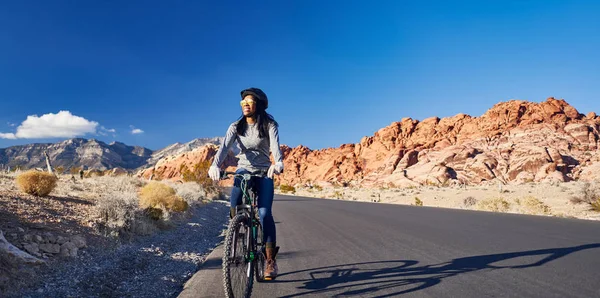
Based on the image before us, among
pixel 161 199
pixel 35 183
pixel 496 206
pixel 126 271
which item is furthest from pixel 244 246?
pixel 496 206

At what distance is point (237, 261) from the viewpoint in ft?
12.5

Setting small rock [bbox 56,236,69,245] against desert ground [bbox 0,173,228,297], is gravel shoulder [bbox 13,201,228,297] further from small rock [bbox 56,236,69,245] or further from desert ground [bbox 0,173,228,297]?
small rock [bbox 56,236,69,245]

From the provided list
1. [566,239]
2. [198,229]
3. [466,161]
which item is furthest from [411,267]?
[466,161]

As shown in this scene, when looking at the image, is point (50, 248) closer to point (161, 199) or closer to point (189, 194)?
point (161, 199)

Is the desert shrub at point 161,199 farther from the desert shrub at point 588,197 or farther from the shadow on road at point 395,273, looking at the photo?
the desert shrub at point 588,197

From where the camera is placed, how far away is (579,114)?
68.8 meters

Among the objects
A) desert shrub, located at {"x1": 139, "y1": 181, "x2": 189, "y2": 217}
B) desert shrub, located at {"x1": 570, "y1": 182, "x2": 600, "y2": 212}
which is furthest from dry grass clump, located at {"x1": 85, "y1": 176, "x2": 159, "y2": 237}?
desert shrub, located at {"x1": 570, "y1": 182, "x2": 600, "y2": 212}

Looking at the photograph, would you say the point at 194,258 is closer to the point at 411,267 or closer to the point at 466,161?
the point at 411,267

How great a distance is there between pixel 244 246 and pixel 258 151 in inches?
46.6

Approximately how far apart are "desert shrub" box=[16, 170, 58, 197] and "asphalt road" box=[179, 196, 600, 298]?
4.97 meters

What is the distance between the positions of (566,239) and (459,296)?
6041 millimetres

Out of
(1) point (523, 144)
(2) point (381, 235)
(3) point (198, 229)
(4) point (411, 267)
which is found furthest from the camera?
(1) point (523, 144)

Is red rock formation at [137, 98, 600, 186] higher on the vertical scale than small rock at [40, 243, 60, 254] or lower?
higher

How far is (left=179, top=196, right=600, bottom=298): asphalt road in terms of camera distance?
171 inches
